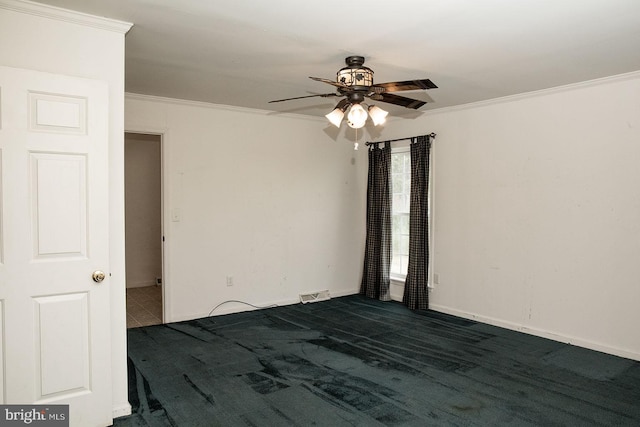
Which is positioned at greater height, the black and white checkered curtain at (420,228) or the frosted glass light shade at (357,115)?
the frosted glass light shade at (357,115)

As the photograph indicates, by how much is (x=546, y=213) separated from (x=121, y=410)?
402cm

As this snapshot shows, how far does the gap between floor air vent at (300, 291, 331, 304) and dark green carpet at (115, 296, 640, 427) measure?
901mm

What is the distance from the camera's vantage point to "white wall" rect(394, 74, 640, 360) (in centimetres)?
380

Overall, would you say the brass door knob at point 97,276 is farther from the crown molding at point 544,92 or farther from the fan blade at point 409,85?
the crown molding at point 544,92

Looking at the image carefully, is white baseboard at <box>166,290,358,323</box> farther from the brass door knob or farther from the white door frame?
the brass door knob

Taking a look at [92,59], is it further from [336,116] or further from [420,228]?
[420,228]

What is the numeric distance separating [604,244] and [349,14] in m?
3.11

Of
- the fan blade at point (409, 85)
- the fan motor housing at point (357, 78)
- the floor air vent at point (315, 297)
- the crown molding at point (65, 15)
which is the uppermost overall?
the crown molding at point (65, 15)

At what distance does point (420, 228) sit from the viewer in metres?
5.31

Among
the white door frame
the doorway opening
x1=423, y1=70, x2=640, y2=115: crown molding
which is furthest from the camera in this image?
the doorway opening

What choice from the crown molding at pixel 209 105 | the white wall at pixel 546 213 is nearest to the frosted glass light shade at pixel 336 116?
the white wall at pixel 546 213

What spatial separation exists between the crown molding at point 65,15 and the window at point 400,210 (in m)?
3.84

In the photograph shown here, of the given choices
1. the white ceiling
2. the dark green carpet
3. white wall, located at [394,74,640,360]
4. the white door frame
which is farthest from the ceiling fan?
the white door frame

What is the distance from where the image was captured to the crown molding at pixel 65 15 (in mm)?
2352
